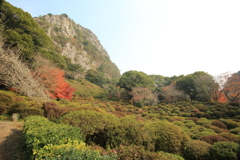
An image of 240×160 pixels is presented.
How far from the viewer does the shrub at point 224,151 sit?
4105mm

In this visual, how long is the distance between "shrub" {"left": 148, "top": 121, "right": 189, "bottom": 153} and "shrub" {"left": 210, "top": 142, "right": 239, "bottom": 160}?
918 mm

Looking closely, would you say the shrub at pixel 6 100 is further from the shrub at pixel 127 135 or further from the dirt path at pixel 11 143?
the shrub at pixel 127 135

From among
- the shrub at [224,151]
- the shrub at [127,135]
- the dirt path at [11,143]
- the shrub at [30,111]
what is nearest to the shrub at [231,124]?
the shrub at [224,151]

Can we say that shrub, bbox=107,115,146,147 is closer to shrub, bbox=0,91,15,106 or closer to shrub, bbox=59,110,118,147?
shrub, bbox=59,110,118,147

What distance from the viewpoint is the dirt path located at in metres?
4.33

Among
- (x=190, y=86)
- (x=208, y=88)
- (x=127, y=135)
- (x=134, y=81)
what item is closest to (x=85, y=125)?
(x=127, y=135)

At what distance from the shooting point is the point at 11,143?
5.30 metres

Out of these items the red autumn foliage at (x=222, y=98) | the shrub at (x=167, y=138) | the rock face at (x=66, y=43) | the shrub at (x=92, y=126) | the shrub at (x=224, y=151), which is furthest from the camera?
the rock face at (x=66, y=43)

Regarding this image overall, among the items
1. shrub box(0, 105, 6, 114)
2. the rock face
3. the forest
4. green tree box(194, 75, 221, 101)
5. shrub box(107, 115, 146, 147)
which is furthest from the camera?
the rock face

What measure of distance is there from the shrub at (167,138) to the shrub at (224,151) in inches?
36.1

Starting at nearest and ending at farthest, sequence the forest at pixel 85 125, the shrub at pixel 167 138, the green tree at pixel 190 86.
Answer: the forest at pixel 85 125
the shrub at pixel 167 138
the green tree at pixel 190 86

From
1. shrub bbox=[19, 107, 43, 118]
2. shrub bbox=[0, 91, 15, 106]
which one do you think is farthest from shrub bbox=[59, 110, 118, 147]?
shrub bbox=[0, 91, 15, 106]

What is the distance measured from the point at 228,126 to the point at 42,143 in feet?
42.2

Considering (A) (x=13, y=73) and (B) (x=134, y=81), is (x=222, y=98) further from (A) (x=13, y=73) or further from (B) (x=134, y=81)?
(A) (x=13, y=73)
